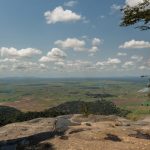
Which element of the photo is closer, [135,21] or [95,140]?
[135,21]

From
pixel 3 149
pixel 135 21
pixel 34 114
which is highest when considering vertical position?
pixel 135 21

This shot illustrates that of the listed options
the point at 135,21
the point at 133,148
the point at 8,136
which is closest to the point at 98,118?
the point at 8,136

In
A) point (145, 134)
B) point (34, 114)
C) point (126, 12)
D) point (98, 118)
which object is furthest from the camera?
point (34, 114)

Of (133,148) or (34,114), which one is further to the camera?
(34,114)

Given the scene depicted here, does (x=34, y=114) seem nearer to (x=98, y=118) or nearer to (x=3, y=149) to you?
(x=98, y=118)

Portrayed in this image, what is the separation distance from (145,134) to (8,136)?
56.1ft

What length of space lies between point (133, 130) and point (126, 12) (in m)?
16.2

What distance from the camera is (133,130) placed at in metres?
38.0

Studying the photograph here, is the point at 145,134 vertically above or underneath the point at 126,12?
underneath

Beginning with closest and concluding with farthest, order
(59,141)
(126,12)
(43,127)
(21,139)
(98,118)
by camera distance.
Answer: (126,12), (59,141), (21,139), (43,127), (98,118)

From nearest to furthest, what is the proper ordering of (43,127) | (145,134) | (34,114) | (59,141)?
1. (59,141)
2. (145,134)
3. (43,127)
4. (34,114)

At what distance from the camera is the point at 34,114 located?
10569cm

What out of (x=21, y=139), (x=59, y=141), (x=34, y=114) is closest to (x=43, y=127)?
(x=21, y=139)

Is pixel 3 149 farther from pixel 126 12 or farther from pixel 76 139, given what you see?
pixel 126 12
